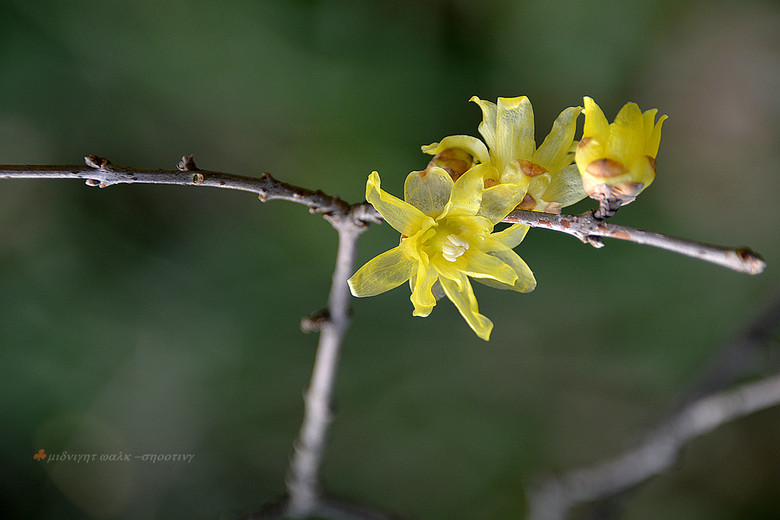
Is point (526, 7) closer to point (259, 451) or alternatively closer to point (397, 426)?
point (397, 426)

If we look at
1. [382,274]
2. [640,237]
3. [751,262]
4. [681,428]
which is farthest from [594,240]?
[681,428]

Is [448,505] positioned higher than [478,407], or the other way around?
[478,407]

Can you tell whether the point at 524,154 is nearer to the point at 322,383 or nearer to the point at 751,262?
the point at 751,262

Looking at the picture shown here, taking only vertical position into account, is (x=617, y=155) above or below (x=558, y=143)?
below

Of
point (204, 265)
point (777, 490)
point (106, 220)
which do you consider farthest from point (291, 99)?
point (777, 490)

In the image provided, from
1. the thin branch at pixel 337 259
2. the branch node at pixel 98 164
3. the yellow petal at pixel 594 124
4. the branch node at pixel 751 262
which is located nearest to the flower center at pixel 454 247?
the thin branch at pixel 337 259
